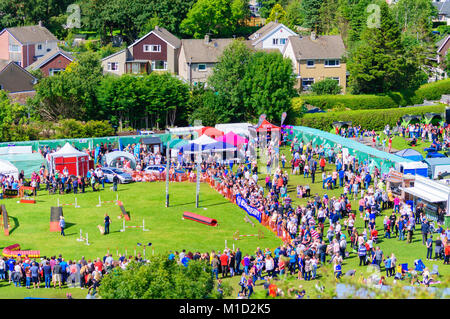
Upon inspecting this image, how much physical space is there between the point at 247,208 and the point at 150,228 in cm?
593

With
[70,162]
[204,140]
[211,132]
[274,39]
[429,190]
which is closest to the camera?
[429,190]

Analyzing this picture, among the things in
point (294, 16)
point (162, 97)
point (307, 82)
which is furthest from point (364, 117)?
point (294, 16)

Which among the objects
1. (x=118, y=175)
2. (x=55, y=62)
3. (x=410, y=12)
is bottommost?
(x=118, y=175)

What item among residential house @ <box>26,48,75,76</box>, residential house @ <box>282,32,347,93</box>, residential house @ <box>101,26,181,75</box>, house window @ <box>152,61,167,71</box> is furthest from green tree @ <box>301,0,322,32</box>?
residential house @ <box>26,48,75,76</box>

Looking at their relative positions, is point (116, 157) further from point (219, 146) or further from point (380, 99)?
point (380, 99)

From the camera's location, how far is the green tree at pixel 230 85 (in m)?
64.0

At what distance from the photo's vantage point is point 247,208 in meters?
41.4

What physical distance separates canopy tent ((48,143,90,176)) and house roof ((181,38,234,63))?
32785 millimetres

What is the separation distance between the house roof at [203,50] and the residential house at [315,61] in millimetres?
7871

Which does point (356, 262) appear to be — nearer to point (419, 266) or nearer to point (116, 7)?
point (419, 266)

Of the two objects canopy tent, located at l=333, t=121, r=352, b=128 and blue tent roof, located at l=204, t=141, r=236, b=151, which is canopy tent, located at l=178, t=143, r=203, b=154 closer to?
blue tent roof, located at l=204, t=141, r=236, b=151

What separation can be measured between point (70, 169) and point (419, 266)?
26.2 metres

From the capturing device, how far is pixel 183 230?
1507 inches
